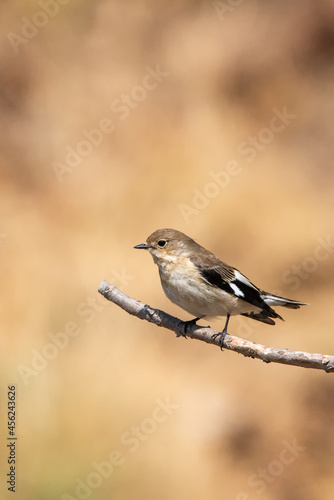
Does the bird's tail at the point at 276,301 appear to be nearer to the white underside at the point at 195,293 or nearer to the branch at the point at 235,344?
the white underside at the point at 195,293

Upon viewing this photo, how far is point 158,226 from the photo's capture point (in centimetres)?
1007

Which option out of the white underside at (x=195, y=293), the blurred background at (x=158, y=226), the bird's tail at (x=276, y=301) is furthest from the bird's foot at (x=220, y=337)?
the blurred background at (x=158, y=226)

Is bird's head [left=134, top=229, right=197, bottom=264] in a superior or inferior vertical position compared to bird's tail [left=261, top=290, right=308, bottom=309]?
inferior

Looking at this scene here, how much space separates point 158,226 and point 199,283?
491 cm

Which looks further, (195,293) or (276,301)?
(276,301)

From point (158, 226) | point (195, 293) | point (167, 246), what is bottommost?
point (195, 293)

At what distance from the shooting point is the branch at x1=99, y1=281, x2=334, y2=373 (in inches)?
142

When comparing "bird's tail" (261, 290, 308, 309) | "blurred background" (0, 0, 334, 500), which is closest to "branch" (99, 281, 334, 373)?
"bird's tail" (261, 290, 308, 309)

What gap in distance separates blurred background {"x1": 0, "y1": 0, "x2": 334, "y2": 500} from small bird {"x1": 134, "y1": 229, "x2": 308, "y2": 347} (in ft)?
12.5

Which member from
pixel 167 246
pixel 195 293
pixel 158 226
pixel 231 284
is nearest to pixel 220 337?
pixel 195 293

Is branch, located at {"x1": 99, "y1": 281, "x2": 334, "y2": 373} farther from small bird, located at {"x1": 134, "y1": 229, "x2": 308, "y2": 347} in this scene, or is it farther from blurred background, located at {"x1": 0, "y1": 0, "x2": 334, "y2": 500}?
blurred background, located at {"x1": 0, "y1": 0, "x2": 334, "y2": 500}

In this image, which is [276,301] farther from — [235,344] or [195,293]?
[235,344]

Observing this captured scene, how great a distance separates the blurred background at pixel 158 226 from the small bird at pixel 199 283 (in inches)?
149

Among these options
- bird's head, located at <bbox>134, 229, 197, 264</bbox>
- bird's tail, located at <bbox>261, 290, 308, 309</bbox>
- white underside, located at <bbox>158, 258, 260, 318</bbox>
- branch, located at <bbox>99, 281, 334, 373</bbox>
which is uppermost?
bird's tail, located at <bbox>261, 290, 308, 309</bbox>
